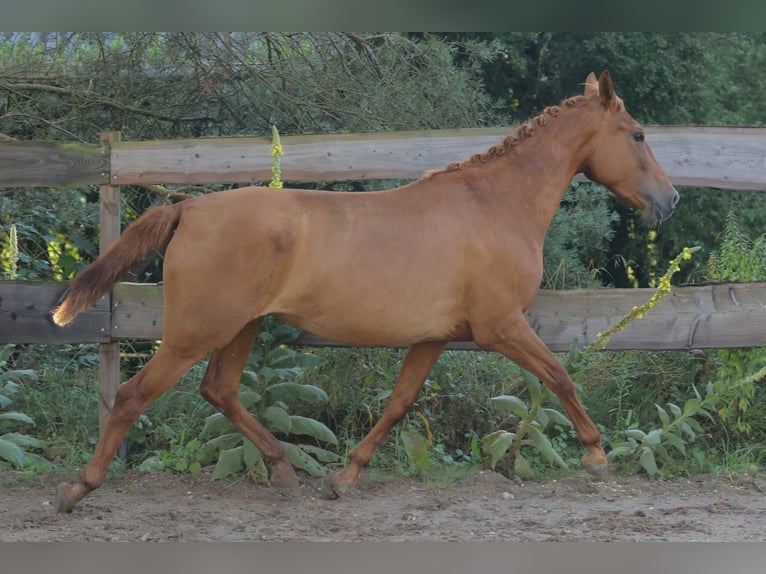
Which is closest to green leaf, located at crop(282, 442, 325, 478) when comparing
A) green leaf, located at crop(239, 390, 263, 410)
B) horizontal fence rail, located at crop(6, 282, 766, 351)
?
green leaf, located at crop(239, 390, 263, 410)

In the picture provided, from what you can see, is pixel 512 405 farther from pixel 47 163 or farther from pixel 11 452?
pixel 47 163

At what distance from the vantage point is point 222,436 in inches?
224

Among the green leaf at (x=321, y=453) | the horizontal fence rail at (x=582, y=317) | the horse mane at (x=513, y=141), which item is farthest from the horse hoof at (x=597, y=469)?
the horse mane at (x=513, y=141)

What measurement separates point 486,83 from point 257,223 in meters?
6.26

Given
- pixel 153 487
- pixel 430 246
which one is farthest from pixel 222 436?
pixel 430 246

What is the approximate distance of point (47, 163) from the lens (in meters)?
5.92

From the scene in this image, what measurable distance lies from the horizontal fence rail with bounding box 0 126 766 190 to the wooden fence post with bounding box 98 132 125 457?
0.23 ft

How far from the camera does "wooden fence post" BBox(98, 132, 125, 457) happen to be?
591 centimetres

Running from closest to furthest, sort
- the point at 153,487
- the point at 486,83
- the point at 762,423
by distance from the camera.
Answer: the point at 153,487
the point at 762,423
the point at 486,83

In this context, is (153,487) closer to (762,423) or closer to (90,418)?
(90,418)

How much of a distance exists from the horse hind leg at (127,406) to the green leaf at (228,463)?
0.74 meters

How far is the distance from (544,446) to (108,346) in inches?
108

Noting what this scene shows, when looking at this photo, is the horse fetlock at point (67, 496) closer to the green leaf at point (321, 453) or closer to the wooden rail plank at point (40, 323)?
the wooden rail plank at point (40, 323)

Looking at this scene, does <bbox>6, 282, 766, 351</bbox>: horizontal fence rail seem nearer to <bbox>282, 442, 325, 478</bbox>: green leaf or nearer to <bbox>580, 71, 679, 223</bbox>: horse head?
<bbox>282, 442, 325, 478</bbox>: green leaf
